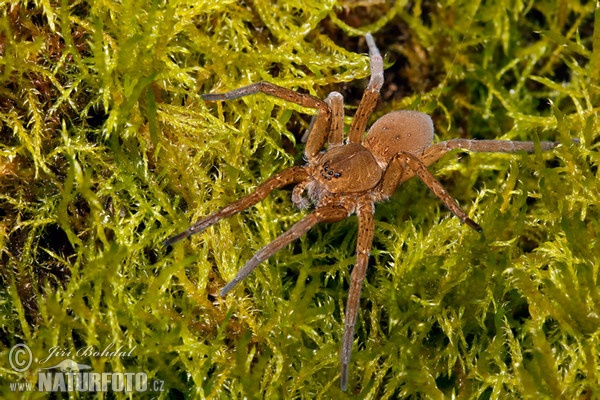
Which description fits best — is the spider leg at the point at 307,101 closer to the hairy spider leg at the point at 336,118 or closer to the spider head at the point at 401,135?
the hairy spider leg at the point at 336,118

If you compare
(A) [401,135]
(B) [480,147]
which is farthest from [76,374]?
(B) [480,147]

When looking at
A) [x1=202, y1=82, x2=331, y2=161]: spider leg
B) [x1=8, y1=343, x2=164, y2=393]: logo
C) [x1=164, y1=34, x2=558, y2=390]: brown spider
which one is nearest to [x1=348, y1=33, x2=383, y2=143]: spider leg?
[x1=164, y1=34, x2=558, y2=390]: brown spider

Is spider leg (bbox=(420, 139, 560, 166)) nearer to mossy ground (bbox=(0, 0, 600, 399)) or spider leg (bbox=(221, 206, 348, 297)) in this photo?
mossy ground (bbox=(0, 0, 600, 399))

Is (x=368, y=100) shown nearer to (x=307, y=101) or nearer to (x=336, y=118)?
(x=336, y=118)

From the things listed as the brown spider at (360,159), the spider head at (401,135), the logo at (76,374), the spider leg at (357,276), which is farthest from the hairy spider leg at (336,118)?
the logo at (76,374)

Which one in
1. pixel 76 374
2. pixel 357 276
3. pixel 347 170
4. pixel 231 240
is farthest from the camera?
pixel 347 170

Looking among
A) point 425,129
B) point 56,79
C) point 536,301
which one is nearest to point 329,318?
point 536,301
